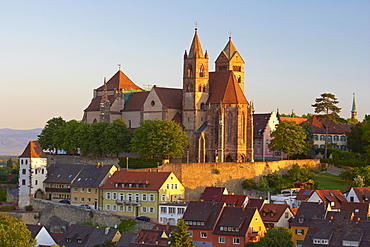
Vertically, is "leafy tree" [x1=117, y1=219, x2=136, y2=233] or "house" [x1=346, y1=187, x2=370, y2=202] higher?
"house" [x1=346, y1=187, x2=370, y2=202]

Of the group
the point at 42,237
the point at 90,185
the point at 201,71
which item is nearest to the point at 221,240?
the point at 42,237

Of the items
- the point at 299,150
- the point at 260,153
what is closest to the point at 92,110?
the point at 260,153

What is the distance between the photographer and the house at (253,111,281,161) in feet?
423

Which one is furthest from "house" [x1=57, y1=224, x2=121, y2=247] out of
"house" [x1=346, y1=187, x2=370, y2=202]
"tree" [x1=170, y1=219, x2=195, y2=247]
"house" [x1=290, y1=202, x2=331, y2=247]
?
"house" [x1=346, y1=187, x2=370, y2=202]

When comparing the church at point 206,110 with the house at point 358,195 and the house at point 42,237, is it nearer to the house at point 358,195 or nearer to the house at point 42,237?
the house at point 358,195

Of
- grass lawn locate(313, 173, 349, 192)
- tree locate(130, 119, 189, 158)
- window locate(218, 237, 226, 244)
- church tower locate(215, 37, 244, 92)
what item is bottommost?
window locate(218, 237, 226, 244)

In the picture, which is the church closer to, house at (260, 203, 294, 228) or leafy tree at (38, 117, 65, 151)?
leafy tree at (38, 117, 65, 151)

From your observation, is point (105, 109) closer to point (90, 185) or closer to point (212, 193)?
point (90, 185)

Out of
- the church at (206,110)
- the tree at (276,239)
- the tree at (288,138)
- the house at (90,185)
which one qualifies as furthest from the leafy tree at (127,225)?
the tree at (288,138)

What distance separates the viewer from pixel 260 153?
12900 centimetres

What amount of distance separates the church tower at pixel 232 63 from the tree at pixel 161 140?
23.1 meters

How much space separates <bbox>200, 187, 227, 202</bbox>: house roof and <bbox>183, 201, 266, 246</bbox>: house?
36.3ft

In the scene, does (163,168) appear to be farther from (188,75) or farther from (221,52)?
(221,52)

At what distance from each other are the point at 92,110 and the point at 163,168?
3628 cm
